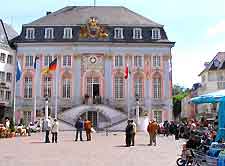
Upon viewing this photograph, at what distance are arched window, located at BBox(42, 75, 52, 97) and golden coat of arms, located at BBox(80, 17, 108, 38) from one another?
7.15 meters

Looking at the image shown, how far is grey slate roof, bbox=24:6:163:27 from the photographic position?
211ft

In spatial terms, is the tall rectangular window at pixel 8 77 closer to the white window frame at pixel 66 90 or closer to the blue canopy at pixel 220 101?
the white window frame at pixel 66 90

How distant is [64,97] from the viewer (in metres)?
62.7

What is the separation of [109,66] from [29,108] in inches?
467

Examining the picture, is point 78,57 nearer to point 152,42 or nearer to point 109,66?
point 109,66

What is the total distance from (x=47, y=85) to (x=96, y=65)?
6985 millimetres

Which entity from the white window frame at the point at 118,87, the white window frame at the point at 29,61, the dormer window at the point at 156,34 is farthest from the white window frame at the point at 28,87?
the dormer window at the point at 156,34

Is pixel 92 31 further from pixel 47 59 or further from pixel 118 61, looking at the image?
pixel 47 59

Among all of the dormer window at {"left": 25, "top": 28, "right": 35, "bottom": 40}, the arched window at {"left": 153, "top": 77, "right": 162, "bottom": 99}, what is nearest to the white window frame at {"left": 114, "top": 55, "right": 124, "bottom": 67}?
the arched window at {"left": 153, "top": 77, "right": 162, "bottom": 99}

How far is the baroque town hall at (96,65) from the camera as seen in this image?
205 feet

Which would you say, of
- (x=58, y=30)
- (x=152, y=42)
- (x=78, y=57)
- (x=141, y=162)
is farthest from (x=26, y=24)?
(x=141, y=162)

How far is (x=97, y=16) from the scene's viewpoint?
66.2 metres

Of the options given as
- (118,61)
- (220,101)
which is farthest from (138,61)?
(220,101)

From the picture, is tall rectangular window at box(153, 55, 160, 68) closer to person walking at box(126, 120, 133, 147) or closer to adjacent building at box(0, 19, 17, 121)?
adjacent building at box(0, 19, 17, 121)
